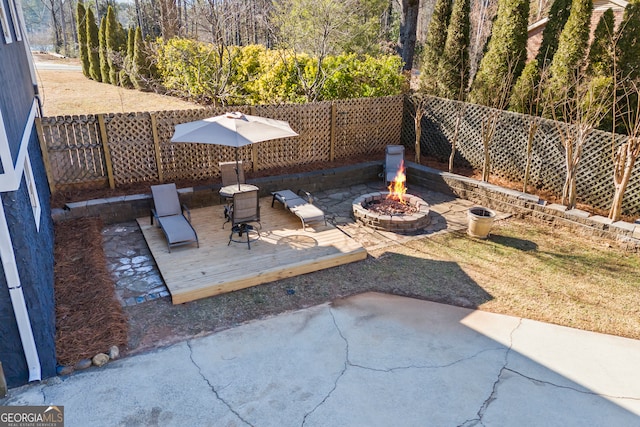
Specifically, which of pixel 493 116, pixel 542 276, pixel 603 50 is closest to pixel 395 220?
pixel 542 276

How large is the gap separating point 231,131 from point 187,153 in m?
2.78

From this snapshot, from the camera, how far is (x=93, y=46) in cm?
2772

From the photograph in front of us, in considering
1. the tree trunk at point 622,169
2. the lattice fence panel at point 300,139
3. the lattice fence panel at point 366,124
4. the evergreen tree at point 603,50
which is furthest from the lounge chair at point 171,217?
the evergreen tree at point 603,50

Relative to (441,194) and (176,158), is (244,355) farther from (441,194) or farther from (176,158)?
(441,194)

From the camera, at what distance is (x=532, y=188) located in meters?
9.93

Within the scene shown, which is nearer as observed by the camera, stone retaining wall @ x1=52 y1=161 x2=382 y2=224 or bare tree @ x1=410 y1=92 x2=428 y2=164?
stone retaining wall @ x1=52 y1=161 x2=382 y2=224

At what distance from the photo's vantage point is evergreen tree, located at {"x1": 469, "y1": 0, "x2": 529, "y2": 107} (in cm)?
1093

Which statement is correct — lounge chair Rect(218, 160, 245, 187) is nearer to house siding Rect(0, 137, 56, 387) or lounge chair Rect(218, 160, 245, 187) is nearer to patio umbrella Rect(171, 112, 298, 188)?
patio umbrella Rect(171, 112, 298, 188)

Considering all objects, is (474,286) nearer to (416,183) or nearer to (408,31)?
(416,183)

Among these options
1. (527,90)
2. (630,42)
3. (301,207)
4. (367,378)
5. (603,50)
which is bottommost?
(367,378)

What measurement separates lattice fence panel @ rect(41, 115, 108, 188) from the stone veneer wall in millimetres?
890

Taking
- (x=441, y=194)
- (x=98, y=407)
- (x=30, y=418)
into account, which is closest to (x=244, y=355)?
(x=98, y=407)

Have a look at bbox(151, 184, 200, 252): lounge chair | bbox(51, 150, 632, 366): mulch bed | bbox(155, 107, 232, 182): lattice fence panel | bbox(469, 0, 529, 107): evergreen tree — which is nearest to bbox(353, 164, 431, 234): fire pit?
bbox(155, 107, 232, 182): lattice fence panel

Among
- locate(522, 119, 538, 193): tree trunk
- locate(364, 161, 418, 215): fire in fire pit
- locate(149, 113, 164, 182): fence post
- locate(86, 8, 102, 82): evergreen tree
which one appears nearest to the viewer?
locate(364, 161, 418, 215): fire in fire pit
